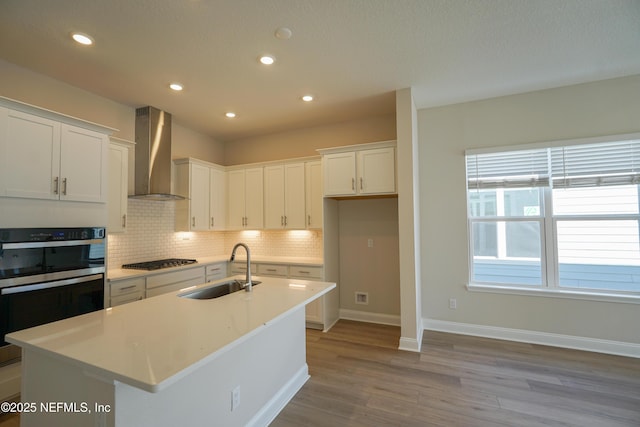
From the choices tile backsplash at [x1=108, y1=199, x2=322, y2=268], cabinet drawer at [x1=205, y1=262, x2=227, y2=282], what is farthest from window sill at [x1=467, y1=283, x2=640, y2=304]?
cabinet drawer at [x1=205, y1=262, x2=227, y2=282]

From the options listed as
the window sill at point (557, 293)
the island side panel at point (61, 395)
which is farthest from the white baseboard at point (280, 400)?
the window sill at point (557, 293)

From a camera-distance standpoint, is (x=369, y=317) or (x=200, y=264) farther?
(x=369, y=317)

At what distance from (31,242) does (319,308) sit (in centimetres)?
297

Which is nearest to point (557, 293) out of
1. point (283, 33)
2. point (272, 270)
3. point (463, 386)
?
point (463, 386)

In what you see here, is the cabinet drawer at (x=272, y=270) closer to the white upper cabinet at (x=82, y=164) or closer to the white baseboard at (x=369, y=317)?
the white baseboard at (x=369, y=317)

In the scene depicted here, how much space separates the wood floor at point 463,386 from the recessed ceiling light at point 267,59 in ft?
9.80

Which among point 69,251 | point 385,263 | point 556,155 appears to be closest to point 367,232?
point 385,263

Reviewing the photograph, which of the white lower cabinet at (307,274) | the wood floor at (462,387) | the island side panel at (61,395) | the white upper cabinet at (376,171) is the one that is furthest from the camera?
the white lower cabinet at (307,274)

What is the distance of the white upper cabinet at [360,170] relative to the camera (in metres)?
3.60

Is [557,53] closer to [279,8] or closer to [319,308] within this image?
[279,8]

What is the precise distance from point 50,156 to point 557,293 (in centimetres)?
533

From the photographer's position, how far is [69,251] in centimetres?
251

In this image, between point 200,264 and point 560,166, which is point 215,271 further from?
point 560,166

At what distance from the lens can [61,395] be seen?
1.33m
